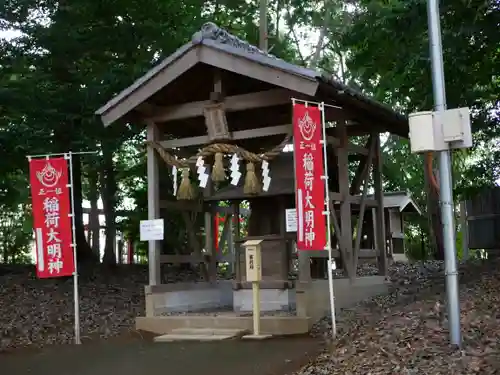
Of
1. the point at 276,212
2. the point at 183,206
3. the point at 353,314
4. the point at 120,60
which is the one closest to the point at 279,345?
the point at 353,314

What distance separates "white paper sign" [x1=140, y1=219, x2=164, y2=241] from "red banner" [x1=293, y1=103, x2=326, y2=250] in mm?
2755

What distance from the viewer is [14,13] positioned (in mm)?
14328

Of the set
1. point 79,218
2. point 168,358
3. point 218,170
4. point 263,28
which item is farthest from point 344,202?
point 263,28

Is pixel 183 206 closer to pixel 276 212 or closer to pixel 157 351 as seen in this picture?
pixel 276 212

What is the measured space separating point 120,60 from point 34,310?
244 inches

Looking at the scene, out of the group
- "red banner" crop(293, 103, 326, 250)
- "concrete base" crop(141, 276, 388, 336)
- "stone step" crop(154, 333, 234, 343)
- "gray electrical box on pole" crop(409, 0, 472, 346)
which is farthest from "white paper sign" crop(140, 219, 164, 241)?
"gray electrical box on pole" crop(409, 0, 472, 346)

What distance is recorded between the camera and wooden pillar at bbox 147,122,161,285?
37.2 feet

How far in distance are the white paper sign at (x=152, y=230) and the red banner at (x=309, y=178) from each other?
2.76m

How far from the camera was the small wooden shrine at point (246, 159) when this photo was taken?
33.4 ft

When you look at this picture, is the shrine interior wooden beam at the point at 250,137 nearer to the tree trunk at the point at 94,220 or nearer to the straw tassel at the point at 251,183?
the straw tassel at the point at 251,183

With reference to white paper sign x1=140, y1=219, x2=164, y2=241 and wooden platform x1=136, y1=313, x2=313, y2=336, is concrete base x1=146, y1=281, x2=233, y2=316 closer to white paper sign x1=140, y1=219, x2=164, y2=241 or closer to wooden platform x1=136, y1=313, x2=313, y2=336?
wooden platform x1=136, y1=313, x2=313, y2=336

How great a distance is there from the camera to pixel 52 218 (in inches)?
413

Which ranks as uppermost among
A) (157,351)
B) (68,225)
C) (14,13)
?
(14,13)

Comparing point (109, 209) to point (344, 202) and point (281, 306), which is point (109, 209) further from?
point (344, 202)
